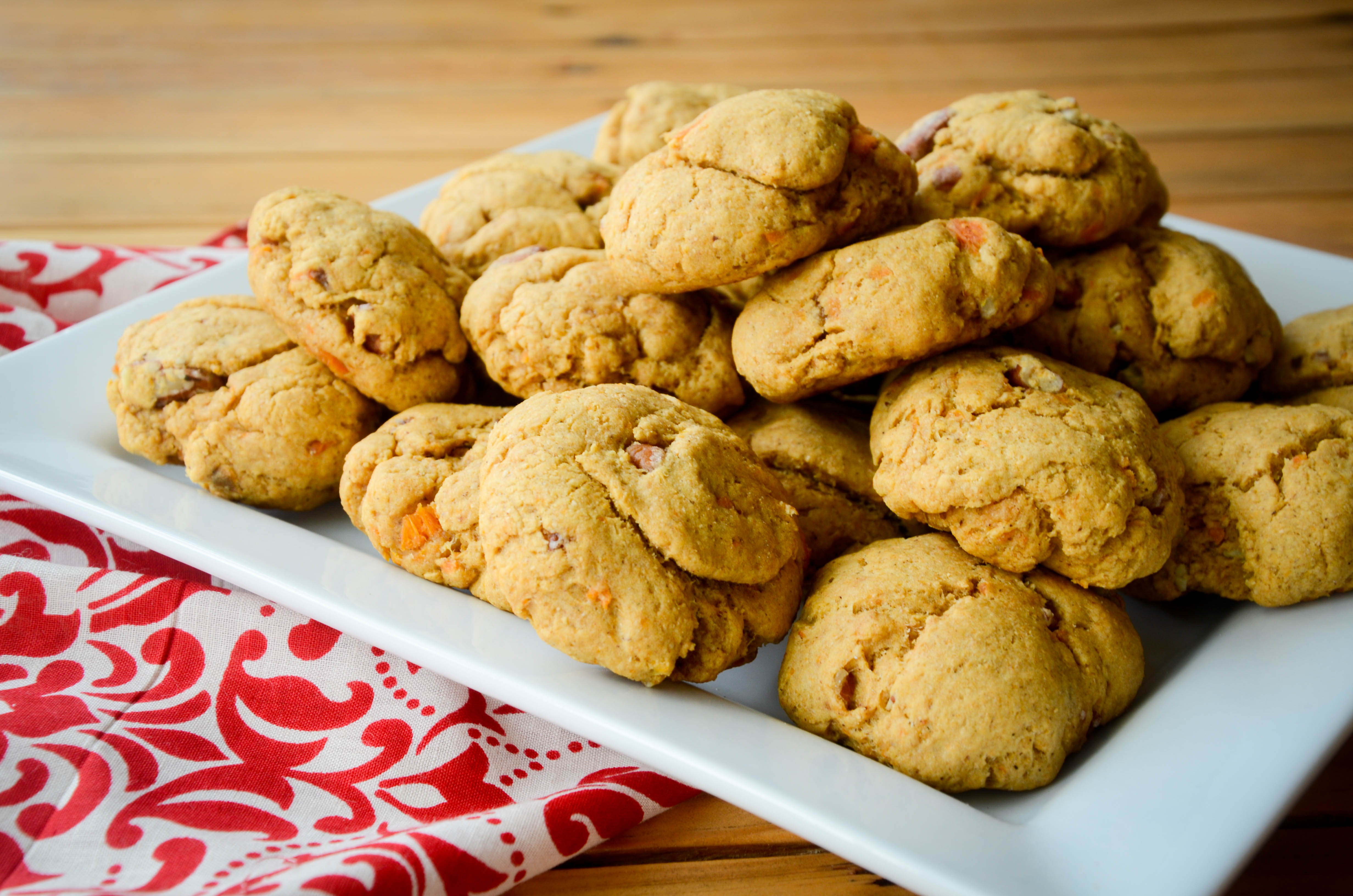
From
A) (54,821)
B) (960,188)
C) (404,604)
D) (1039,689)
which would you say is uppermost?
(960,188)

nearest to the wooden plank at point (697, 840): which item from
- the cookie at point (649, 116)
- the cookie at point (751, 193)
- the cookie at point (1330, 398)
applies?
the cookie at point (751, 193)

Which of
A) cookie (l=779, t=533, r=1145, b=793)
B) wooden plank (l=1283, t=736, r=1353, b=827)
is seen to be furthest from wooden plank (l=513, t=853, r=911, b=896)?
wooden plank (l=1283, t=736, r=1353, b=827)

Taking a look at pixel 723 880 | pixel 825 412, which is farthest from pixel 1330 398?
pixel 723 880

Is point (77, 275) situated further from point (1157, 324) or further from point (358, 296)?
point (1157, 324)

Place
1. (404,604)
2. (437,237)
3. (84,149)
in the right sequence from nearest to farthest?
1. (404,604)
2. (437,237)
3. (84,149)

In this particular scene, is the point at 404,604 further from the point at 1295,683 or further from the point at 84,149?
the point at 84,149

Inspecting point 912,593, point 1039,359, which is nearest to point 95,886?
point 912,593
